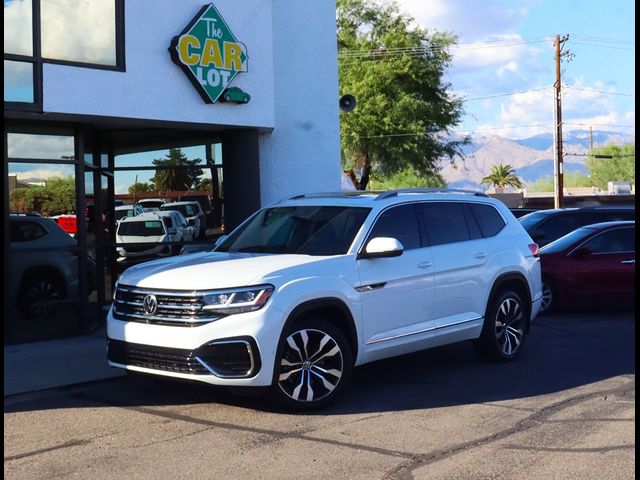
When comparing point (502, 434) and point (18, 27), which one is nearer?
point (502, 434)

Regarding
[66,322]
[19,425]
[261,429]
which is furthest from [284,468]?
[66,322]

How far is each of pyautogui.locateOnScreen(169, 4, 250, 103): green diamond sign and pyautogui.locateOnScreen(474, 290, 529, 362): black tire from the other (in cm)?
521

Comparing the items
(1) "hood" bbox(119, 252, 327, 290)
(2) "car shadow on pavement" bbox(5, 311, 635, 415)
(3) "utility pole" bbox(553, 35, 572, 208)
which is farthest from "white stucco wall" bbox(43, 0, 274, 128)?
(3) "utility pole" bbox(553, 35, 572, 208)

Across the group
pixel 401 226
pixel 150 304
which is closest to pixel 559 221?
pixel 401 226

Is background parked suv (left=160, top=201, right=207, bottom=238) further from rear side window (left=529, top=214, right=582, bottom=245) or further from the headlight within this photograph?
the headlight

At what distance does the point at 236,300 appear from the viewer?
654 centimetres

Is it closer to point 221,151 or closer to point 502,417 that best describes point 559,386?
point 502,417

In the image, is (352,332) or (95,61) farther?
(95,61)

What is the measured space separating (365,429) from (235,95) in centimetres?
692

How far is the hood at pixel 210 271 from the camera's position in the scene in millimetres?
6641

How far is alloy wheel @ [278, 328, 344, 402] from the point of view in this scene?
6.68m

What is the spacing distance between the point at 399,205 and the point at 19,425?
3851 millimetres

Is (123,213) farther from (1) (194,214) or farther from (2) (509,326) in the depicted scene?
(2) (509,326)

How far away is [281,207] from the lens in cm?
852
